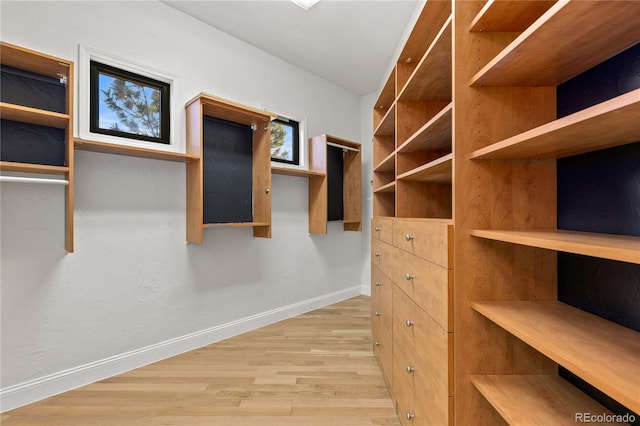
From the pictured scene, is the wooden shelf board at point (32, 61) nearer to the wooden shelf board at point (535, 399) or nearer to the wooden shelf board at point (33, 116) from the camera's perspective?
the wooden shelf board at point (33, 116)

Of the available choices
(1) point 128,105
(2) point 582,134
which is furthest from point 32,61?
(2) point 582,134

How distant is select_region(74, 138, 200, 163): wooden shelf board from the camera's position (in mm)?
1942

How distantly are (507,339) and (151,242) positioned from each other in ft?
8.09

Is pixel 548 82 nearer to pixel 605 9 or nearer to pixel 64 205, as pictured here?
pixel 605 9

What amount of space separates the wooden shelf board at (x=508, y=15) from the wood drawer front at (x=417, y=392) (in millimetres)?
1422

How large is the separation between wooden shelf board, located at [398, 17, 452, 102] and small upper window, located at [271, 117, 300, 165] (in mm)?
1743

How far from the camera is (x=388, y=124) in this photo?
2.56 m

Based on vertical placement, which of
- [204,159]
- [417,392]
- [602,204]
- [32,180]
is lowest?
[417,392]

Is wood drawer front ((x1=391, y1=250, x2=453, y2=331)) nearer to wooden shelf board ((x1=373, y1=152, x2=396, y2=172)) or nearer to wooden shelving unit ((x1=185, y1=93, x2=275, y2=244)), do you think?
wooden shelf board ((x1=373, y1=152, x2=396, y2=172))

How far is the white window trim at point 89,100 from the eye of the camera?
2.02 metres

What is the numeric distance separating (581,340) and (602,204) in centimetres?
49

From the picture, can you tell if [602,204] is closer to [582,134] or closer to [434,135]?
[582,134]

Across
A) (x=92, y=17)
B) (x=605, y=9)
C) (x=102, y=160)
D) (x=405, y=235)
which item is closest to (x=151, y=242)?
(x=102, y=160)

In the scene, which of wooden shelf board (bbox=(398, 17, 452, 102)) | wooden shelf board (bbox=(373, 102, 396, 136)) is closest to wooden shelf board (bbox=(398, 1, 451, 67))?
wooden shelf board (bbox=(398, 17, 452, 102))
